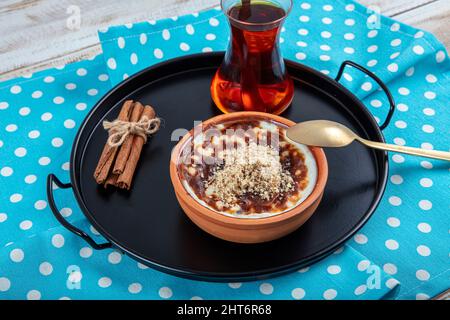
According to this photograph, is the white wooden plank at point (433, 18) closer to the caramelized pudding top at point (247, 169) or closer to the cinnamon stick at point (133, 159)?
the caramelized pudding top at point (247, 169)

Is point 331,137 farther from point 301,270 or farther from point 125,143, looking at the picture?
point 125,143

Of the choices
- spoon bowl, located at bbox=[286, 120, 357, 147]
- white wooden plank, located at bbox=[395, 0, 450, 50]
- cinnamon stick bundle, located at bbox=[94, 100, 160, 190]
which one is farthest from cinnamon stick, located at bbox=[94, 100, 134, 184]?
white wooden plank, located at bbox=[395, 0, 450, 50]

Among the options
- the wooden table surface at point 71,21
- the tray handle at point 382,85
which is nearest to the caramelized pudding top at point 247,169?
the tray handle at point 382,85

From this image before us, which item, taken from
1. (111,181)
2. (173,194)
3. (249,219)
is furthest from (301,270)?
(111,181)

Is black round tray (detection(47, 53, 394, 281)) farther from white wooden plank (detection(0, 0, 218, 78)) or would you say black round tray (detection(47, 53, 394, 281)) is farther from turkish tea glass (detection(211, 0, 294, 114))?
white wooden plank (detection(0, 0, 218, 78))

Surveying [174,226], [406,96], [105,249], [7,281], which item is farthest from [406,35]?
[7,281]

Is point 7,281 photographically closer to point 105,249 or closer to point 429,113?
point 105,249

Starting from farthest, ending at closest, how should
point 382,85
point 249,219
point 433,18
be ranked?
point 433,18 < point 382,85 < point 249,219
